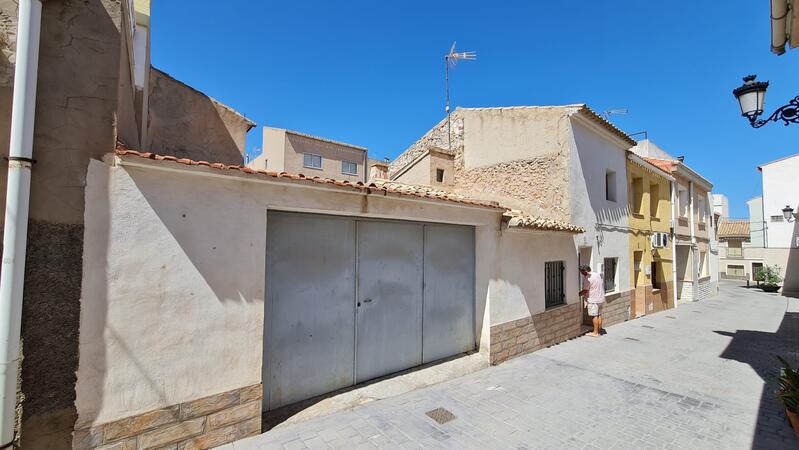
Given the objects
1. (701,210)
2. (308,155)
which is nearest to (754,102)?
(701,210)

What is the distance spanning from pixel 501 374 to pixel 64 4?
284 inches


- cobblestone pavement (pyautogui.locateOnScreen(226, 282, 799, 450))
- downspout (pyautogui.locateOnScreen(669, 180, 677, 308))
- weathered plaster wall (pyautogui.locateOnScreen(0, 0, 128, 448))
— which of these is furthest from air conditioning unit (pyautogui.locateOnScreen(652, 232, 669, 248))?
weathered plaster wall (pyautogui.locateOnScreen(0, 0, 128, 448))

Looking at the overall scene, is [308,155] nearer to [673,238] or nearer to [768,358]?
[673,238]

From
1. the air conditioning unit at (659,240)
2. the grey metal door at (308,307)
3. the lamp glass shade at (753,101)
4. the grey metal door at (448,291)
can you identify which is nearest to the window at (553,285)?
the grey metal door at (448,291)

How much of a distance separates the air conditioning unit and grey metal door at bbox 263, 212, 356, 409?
1359 centimetres

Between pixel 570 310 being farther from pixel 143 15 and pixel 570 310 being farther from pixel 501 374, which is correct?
pixel 143 15

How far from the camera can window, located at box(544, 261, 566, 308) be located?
26.6 feet

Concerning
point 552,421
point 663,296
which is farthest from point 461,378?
point 663,296

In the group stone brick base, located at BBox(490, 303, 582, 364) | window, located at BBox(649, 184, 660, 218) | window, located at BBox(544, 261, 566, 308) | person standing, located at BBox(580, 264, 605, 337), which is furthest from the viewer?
window, located at BBox(649, 184, 660, 218)

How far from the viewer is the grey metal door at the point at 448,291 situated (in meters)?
5.96

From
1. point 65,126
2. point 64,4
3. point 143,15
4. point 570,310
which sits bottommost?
point 570,310

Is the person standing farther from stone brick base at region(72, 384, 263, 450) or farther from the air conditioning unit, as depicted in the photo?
stone brick base at region(72, 384, 263, 450)

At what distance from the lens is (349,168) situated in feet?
86.0

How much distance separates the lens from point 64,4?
300 cm
